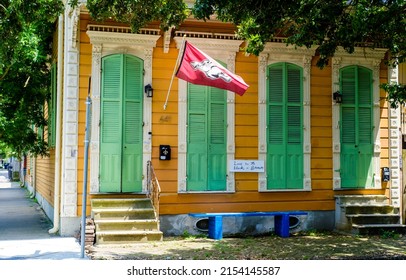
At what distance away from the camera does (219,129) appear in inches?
509

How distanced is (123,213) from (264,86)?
464 centimetres

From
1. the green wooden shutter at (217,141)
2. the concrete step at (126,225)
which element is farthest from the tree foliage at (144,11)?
the concrete step at (126,225)

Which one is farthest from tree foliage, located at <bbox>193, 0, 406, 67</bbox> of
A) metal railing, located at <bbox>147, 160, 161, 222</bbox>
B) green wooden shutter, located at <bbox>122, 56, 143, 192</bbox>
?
metal railing, located at <bbox>147, 160, 161, 222</bbox>

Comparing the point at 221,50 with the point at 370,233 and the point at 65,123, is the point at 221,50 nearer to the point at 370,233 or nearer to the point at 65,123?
the point at 65,123

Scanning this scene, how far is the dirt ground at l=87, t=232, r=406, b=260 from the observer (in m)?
9.90

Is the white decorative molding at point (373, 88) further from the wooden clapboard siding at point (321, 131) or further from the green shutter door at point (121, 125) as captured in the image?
the green shutter door at point (121, 125)

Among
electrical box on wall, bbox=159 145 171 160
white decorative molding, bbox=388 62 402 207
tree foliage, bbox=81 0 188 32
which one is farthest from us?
white decorative molding, bbox=388 62 402 207

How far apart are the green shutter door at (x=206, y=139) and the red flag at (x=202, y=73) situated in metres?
1.41

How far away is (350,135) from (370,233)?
255 cm

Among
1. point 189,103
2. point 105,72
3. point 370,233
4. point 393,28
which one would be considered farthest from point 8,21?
point 370,233

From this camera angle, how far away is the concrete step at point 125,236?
10.9 m

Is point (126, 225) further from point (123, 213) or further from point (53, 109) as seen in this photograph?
point (53, 109)

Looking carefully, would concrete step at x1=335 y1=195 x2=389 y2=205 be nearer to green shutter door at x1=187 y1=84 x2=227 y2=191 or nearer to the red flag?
green shutter door at x1=187 y1=84 x2=227 y2=191

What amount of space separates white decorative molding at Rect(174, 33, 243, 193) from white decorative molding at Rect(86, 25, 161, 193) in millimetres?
721
